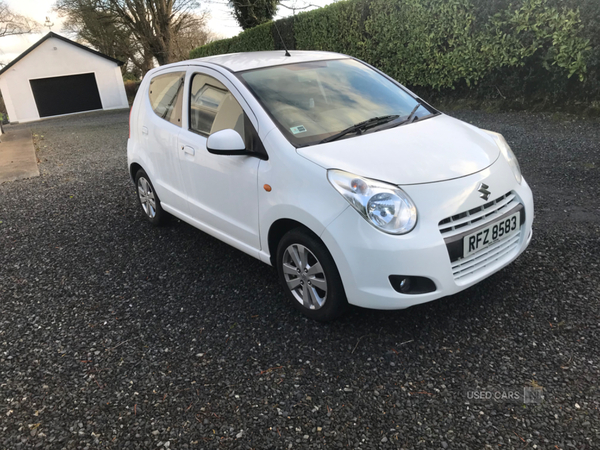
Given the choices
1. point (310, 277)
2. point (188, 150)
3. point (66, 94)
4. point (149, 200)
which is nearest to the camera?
point (310, 277)

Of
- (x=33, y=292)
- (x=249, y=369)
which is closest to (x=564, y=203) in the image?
(x=249, y=369)

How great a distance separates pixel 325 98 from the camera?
3.52 metres

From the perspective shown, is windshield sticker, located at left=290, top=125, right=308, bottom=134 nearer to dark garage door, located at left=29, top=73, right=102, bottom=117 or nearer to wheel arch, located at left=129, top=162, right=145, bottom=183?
wheel arch, located at left=129, top=162, right=145, bottom=183

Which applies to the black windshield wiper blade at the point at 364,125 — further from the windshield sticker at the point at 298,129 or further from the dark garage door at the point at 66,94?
the dark garage door at the point at 66,94

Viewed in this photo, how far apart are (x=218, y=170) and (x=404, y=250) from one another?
5.34 feet

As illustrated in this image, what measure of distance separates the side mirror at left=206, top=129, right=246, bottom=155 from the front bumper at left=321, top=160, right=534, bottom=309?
922 millimetres

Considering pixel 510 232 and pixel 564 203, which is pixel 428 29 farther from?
pixel 510 232

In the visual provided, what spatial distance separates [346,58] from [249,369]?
2.86 m

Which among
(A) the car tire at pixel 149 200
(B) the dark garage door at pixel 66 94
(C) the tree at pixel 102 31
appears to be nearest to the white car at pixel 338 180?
(A) the car tire at pixel 149 200

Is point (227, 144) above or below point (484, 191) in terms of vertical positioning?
above

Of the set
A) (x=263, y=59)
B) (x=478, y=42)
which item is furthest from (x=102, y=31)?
(x=263, y=59)

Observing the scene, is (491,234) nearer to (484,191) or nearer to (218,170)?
(484,191)

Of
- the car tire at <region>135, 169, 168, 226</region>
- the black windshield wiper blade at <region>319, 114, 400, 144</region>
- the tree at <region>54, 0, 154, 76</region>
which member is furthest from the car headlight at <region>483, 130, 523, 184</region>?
the tree at <region>54, 0, 154, 76</region>

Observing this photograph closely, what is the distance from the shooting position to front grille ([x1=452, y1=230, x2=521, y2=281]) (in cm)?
268
